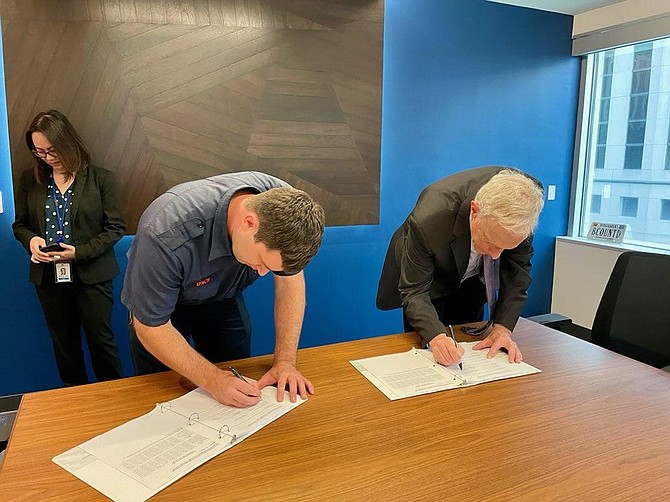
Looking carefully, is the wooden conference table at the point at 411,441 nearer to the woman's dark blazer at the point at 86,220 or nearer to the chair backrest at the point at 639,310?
the chair backrest at the point at 639,310

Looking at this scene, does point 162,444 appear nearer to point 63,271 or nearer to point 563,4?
point 63,271

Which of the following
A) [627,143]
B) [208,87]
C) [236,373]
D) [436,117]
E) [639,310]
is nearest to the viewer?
[236,373]

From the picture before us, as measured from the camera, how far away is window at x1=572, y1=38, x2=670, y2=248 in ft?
11.3

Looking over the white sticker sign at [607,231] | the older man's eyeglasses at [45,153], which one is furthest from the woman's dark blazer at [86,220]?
the white sticker sign at [607,231]

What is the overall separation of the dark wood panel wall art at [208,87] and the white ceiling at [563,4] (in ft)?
3.52

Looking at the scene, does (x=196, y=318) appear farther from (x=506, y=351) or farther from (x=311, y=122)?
(x=311, y=122)

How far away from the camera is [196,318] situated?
1.73 meters

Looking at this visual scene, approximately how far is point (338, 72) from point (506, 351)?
1.93 m

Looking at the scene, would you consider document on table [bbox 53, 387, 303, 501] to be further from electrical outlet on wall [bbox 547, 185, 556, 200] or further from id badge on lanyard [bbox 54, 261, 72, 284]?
electrical outlet on wall [bbox 547, 185, 556, 200]

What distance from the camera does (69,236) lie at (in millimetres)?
2400

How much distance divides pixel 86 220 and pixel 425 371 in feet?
5.71

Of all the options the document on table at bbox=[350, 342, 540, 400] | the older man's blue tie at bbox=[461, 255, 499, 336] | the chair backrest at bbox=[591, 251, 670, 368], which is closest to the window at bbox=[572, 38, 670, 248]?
the chair backrest at bbox=[591, 251, 670, 368]

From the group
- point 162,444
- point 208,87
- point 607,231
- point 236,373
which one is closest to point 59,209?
point 208,87

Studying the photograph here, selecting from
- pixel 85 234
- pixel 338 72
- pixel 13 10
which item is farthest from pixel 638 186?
pixel 13 10
